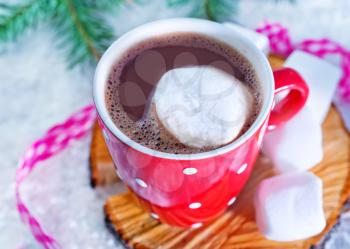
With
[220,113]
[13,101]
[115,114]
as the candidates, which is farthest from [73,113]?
[220,113]

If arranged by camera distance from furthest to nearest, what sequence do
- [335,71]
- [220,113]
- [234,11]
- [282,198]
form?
[234,11], [335,71], [282,198], [220,113]

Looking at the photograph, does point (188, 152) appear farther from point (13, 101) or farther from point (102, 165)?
A: point (13, 101)

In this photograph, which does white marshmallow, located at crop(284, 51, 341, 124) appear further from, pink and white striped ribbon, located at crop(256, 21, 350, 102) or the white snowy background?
the white snowy background

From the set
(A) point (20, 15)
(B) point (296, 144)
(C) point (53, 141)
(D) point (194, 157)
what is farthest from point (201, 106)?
(A) point (20, 15)

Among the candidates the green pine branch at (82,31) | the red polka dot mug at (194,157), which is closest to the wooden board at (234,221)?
the red polka dot mug at (194,157)

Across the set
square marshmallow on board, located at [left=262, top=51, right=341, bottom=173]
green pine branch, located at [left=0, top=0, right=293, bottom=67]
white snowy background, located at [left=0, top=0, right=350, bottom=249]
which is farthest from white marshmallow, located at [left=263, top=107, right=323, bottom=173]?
green pine branch, located at [left=0, top=0, right=293, bottom=67]
